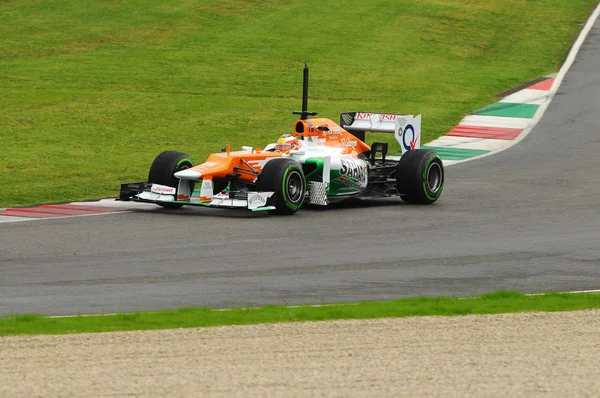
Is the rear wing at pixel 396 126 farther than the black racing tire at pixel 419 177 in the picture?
Yes

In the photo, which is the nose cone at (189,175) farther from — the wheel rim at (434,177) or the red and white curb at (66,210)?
the wheel rim at (434,177)

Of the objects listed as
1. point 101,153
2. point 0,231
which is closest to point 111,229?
point 0,231

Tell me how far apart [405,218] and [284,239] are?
299 centimetres

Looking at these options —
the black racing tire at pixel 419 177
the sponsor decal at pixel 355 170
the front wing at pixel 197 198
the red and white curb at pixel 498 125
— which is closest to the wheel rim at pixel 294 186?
the front wing at pixel 197 198

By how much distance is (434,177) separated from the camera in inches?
834

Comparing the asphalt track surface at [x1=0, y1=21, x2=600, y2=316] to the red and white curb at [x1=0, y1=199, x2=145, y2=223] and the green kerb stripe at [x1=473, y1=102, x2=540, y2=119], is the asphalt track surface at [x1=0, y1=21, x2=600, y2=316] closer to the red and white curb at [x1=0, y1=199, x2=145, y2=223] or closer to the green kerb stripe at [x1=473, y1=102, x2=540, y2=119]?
the red and white curb at [x1=0, y1=199, x2=145, y2=223]

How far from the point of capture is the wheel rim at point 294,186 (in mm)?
19109

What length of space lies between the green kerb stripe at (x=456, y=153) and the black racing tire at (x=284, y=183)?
8.80 metres

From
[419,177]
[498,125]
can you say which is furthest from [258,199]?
[498,125]

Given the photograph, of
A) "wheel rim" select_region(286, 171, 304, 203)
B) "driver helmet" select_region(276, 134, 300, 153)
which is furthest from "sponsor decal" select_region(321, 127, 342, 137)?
"wheel rim" select_region(286, 171, 304, 203)

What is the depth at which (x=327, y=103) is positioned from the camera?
34469mm

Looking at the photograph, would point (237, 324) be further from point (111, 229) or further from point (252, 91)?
point (252, 91)

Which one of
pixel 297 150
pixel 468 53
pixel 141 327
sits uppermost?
pixel 468 53

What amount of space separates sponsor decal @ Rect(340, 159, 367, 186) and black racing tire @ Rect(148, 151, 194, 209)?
2.67 metres
